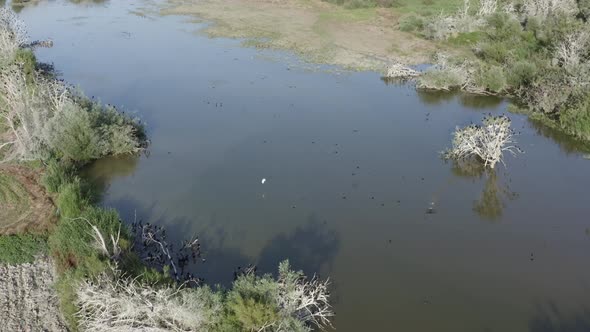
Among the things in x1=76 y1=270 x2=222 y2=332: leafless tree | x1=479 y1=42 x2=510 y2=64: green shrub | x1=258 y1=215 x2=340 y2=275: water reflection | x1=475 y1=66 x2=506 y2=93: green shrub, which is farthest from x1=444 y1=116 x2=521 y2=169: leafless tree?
x1=479 y1=42 x2=510 y2=64: green shrub

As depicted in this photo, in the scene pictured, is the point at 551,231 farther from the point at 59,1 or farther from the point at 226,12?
the point at 59,1

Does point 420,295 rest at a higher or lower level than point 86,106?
lower

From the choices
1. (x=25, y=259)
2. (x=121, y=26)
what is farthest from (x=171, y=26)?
(x=25, y=259)

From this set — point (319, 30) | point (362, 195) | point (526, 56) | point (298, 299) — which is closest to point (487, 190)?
point (362, 195)

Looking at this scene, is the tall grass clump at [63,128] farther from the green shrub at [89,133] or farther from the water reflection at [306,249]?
the water reflection at [306,249]

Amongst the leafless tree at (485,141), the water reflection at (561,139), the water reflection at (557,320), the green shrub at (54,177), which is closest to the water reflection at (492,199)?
the leafless tree at (485,141)
